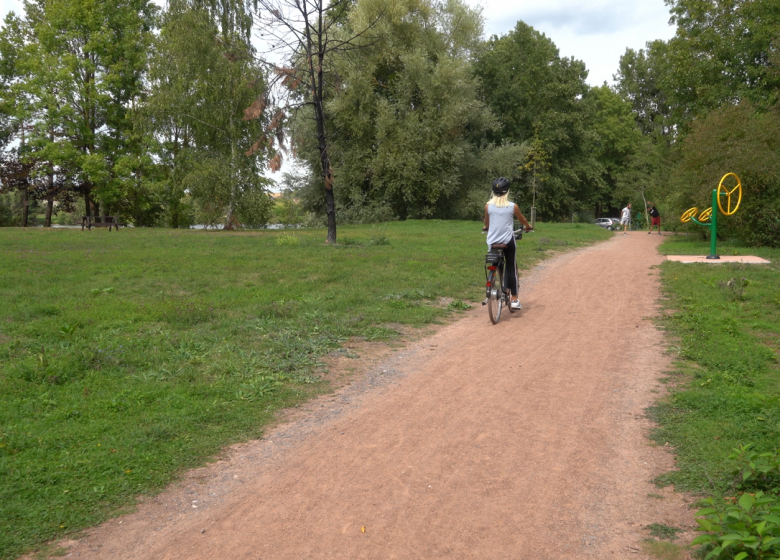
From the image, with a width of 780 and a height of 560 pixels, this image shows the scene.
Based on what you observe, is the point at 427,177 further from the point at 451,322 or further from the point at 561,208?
the point at 451,322

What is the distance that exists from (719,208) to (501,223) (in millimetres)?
10688

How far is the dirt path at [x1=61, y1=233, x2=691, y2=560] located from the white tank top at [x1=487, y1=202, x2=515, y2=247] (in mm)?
2568

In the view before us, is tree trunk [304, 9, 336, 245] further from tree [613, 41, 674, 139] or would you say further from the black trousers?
tree [613, 41, 674, 139]

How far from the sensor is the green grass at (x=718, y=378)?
422 cm

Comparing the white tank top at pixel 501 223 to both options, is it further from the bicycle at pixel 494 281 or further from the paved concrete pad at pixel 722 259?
the paved concrete pad at pixel 722 259

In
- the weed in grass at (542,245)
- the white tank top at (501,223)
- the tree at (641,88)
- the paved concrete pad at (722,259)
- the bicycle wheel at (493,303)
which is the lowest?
the bicycle wheel at (493,303)

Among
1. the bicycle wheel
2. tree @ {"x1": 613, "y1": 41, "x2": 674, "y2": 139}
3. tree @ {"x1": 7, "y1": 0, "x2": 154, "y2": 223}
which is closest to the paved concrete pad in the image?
the bicycle wheel

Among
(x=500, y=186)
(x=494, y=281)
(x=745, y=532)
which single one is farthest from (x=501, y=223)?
(x=745, y=532)

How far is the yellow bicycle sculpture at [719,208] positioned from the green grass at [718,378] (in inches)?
159

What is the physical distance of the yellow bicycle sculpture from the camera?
15.2 meters

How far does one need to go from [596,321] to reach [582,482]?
17.4 feet

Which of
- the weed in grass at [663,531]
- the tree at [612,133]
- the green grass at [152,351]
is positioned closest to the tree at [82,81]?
the green grass at [152,351]

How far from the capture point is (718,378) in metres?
5.96

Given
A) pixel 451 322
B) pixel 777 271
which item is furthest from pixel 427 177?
pixel 451 322
